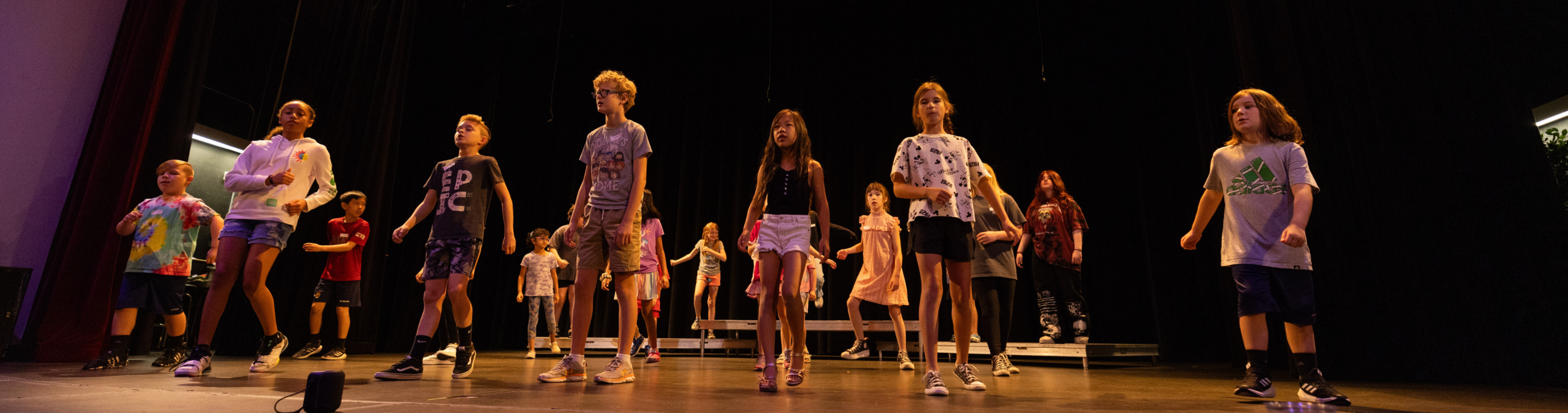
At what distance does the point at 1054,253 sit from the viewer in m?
5.31

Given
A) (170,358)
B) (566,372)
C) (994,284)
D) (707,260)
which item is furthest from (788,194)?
(707,260)

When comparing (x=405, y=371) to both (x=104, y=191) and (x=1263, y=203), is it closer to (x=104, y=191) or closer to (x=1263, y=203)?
(x=104, y=191)

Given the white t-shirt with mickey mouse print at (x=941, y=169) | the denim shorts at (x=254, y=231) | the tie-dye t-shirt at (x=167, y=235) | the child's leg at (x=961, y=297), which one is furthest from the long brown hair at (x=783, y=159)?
the tie-dye t-shirt at (x=167, y=235)

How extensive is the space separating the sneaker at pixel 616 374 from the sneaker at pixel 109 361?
9.24ft

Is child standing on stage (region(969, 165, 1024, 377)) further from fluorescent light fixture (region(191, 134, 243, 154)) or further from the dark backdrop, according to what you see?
fluorescent light fixture (region(191, 134, 243, 154))

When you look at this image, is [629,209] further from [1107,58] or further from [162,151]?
[1107,58]

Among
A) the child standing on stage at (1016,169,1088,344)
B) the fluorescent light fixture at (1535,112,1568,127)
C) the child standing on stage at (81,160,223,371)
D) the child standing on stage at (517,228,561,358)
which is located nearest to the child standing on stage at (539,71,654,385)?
the child standing on stage at (81,160,223,371)

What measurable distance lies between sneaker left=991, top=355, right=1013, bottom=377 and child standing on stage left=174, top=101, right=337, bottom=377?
149 inches

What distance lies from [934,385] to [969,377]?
38 centimetres

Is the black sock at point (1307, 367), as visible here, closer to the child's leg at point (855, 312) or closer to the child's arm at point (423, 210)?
the child's leg at point (855, 312)

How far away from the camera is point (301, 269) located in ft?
19.6

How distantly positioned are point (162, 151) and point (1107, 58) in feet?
27.6

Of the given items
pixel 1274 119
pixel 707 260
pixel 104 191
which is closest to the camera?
pixel 1274 119

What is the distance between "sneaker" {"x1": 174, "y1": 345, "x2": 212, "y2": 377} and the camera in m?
3.05
